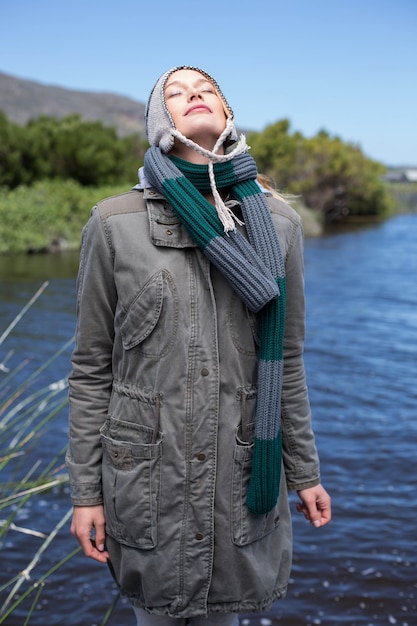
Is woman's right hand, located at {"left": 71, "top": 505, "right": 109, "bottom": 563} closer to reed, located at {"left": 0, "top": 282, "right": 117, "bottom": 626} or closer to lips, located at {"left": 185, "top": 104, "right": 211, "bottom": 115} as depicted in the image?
reed, located at {"left": 0, "top": 282, "right": 117, "bottom": 626}

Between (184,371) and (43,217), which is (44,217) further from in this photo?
(184,371)

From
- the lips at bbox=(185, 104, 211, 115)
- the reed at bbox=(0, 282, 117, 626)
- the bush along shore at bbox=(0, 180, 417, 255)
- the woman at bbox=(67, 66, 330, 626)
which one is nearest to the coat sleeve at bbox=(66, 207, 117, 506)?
the woman at bbox=(67, 66, 330, 626)

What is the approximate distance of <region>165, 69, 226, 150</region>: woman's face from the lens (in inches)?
72.6

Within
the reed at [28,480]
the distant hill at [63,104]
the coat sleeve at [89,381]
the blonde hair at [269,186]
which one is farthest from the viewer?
the distant hill at [63,104]

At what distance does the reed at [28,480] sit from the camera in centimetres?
296

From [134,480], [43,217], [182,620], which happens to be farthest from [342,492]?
[43,217]

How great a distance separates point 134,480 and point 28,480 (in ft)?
9.49

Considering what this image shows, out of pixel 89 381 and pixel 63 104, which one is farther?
pixel 63 104

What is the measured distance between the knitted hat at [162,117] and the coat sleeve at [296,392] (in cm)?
36

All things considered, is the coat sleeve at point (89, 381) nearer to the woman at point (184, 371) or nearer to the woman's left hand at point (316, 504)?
the woman at point (184, 371)

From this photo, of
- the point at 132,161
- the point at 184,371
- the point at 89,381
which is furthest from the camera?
the point at 132,161

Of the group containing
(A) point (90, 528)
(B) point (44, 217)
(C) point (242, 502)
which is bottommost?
(B) point (44, 217)

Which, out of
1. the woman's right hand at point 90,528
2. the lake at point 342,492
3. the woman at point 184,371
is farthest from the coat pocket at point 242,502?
the lake at point 342,492

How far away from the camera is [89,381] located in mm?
1917
